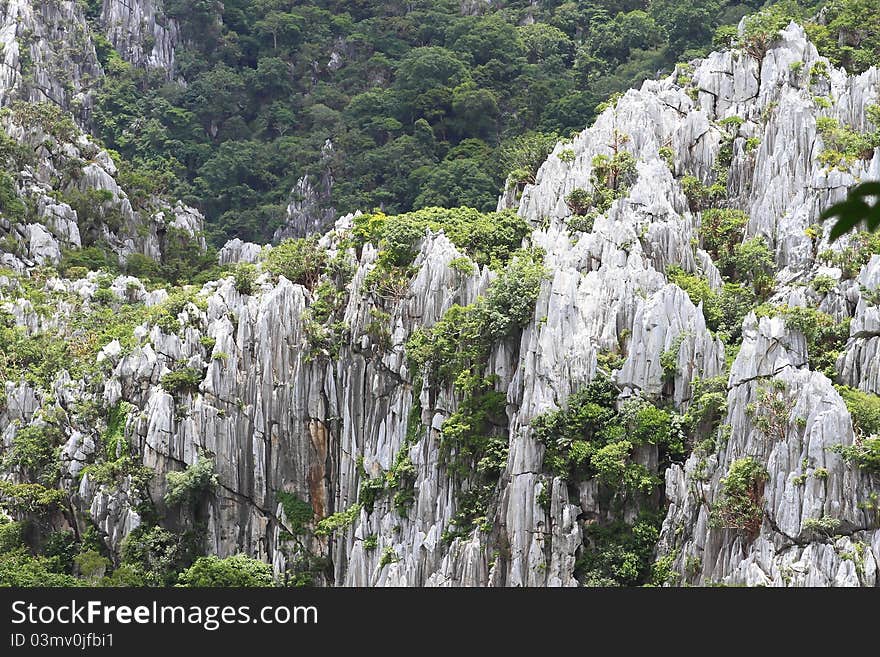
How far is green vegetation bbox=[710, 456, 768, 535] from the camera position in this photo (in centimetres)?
2430

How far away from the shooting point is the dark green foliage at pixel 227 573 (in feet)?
105

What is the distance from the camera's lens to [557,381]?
28.4m

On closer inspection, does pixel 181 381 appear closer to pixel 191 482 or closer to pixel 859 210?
pixel 191 482

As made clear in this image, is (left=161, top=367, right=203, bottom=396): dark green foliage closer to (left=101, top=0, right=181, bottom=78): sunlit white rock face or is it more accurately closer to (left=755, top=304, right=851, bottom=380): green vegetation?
(left=755, top=304, right=851, bottom=380): green vegetation

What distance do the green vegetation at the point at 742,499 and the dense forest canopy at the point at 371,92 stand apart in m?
26.0

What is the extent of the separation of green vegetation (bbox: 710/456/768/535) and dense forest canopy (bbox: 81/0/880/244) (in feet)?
85.3

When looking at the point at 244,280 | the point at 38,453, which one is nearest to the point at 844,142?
the point at 244,280

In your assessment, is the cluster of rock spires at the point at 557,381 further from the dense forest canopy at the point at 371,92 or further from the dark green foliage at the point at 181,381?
the dense forest canopy at the point at 371,92

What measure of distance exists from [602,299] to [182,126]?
37.6 metres

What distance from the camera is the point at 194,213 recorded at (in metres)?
57.3

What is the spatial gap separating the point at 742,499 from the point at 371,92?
39192 mm

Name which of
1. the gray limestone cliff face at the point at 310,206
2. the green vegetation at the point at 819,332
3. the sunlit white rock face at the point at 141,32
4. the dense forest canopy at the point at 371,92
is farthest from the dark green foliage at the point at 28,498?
the sunlit white rock face at the point at 141,32

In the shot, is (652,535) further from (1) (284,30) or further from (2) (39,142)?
(1) (284,30)

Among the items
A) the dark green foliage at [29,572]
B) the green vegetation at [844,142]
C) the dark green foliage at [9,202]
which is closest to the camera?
the dark green foliage at [29,572]
